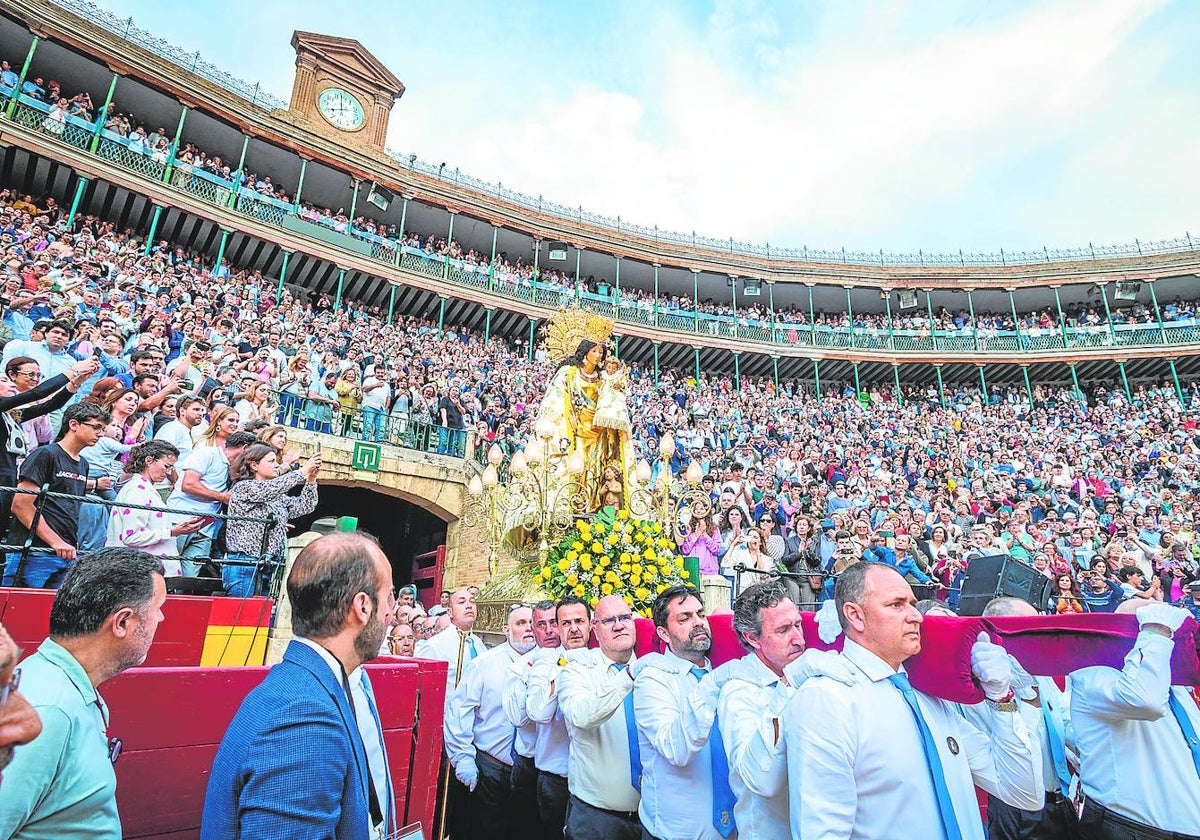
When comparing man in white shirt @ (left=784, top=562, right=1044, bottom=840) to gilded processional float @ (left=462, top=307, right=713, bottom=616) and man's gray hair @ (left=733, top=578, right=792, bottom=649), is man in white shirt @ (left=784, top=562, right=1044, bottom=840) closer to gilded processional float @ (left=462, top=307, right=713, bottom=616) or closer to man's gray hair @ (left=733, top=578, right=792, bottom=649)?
man's gray hair @ (left=733, top=578, right=792, bottom=649)

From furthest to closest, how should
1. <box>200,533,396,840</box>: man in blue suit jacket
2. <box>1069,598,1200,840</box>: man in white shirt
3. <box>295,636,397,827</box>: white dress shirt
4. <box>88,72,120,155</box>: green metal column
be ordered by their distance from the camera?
<box>88,72,120,155</box>: green metal column → <box>1069,598,1200,840</box>: man in white shirt → <box>295,636,397,827</box>: white dress shirt → <box>200,533,396,840</box>: man in blue suit jacket

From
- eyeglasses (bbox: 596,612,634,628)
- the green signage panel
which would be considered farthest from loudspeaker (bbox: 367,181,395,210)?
eyeglasses (bbox: 596,612,634,628)

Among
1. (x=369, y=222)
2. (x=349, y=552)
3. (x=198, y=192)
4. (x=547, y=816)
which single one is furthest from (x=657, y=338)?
(x=349, y=552)

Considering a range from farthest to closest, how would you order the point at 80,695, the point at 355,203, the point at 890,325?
the point at 890,325 < the point at 355,203 < the point at 80,695

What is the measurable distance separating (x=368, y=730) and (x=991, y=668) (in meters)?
2.02

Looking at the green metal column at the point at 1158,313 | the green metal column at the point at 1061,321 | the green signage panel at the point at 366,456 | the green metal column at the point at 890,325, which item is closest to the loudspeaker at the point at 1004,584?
the green signage panel at the point at 366,456

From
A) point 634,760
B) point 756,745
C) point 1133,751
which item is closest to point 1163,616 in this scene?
point 1133,751

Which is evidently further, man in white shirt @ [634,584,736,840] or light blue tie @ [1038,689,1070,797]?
light blue tie @ [1038,689,1070,797]

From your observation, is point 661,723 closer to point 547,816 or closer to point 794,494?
point 547,816

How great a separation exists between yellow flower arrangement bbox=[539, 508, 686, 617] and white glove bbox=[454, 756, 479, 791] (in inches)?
73.8

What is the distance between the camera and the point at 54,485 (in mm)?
3947

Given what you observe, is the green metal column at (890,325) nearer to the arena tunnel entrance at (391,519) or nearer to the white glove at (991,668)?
the arena tunnel entrance at (391,519)

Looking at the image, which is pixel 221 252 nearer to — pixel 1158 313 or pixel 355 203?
pixel 355 203

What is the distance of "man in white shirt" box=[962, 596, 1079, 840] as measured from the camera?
3.38 m
